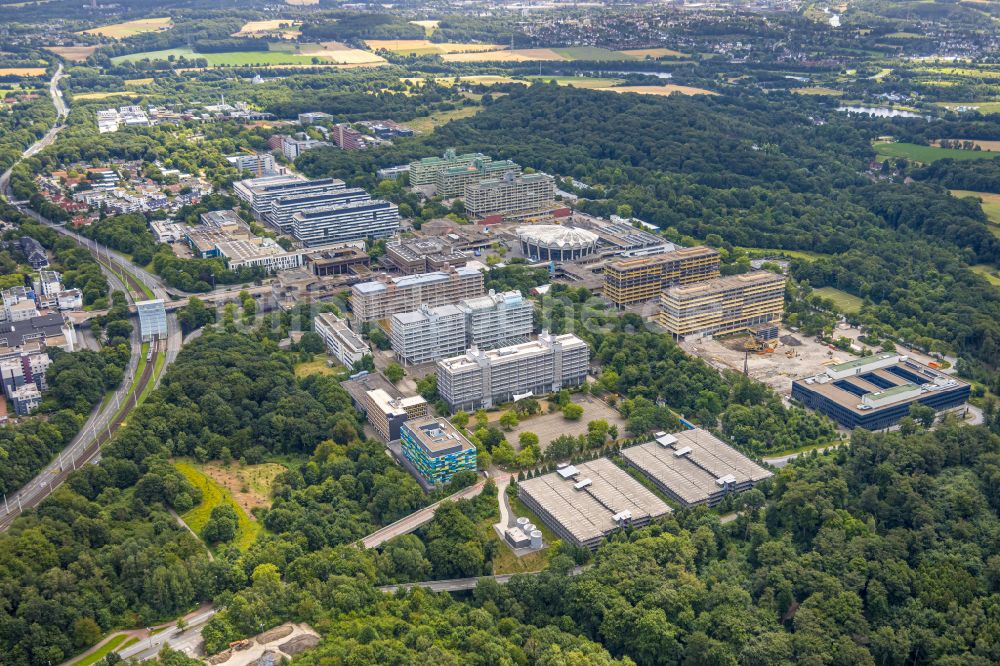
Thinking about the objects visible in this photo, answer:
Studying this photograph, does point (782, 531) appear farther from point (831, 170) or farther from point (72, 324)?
point (831, 170)

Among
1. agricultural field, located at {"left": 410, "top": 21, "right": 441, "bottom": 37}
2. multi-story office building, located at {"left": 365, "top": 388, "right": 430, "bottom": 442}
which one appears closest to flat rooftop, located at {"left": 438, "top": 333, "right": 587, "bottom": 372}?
multi-story office building, located at {"left": 365, "top": 388, "right": 430, "bottom": 442}

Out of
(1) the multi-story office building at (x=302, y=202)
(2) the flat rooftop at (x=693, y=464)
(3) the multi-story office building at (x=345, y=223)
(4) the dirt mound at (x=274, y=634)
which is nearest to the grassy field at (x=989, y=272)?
(2) the flat rooftop at (x=693, y=464)

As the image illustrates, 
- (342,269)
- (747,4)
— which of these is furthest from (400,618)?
(747,4)

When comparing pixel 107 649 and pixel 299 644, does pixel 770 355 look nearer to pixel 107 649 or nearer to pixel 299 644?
pixel 299 644

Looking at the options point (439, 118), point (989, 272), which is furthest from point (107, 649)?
point (439, 118)

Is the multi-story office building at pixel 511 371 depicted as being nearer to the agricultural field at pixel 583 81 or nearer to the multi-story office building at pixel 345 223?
the multi-story office building at pixel 345 223
